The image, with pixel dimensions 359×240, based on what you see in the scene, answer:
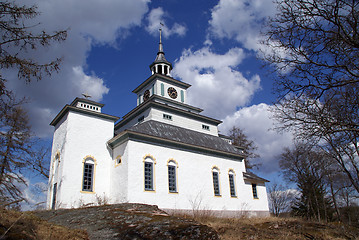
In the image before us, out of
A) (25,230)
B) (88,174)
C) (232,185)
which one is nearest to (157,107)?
(88,174)

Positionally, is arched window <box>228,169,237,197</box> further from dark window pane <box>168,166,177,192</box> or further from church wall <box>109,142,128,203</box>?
church wall <box>109,142,128,203</box>

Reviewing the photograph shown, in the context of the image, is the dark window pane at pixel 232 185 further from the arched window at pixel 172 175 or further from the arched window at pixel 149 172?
the arched window at pixel 149 172

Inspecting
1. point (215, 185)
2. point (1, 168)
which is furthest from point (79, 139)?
point (215, 185)

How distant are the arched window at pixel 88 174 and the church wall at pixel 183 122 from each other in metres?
Result: 7.31

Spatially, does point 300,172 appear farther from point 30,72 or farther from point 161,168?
point 30,72

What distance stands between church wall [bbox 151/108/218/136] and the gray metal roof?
1502mm

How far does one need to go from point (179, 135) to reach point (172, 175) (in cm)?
390

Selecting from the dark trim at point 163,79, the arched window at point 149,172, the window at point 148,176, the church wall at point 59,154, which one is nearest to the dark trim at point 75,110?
the church wall at point 59,154

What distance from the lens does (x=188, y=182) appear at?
20984 mm

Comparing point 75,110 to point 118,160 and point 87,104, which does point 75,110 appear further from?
point 118,160

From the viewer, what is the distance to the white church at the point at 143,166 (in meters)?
18.3

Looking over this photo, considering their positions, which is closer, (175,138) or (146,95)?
(175,138)

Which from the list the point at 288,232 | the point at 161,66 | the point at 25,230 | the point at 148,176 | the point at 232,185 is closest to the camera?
the point at 25,230

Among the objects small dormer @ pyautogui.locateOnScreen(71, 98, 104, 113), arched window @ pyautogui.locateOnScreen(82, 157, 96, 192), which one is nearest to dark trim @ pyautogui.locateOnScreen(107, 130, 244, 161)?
arched window @ pyautogui.locateOnScreen(82, 157, 96, 192)
